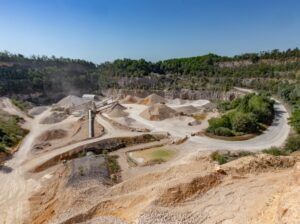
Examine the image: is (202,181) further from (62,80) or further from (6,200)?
(62,80)

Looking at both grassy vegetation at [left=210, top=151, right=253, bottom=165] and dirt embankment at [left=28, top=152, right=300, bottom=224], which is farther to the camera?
grassy vegetation at [left=210, top=151, right=253, bottom=165]

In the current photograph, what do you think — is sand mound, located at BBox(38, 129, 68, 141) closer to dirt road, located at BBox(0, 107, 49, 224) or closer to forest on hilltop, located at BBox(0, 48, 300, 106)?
dirt road, located at BBox(0, 107, 49, 224)

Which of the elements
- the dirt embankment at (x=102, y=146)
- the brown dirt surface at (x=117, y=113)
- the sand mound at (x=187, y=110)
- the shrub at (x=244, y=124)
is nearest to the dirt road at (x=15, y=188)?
the dirt embankment at (x=102, y=146)

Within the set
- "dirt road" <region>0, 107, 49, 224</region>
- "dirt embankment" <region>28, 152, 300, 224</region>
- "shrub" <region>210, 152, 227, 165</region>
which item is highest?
"dirt embankment" <region>28, 152, 300, 224</region>

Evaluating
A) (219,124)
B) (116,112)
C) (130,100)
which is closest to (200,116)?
(219,124)

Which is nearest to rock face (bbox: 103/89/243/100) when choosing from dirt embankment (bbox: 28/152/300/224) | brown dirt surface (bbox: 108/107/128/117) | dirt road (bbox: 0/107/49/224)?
brown dirt surface (bbox: 108/107/128/117)

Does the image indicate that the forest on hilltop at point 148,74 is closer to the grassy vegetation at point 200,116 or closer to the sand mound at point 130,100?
the sand mound at point 130,100

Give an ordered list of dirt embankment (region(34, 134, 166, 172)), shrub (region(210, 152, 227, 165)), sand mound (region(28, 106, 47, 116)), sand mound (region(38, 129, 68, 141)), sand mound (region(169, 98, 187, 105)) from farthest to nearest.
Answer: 1. sand mound (region(169, 98, 187, 105))
2. sand mound (region(28, 106, 47, 116))
3. sand mound (region(38, 129, 68, 141))
4. dirt embankment (region(34, 134, 166, 172))
5. shrub (region(210, 152, 227, 165))

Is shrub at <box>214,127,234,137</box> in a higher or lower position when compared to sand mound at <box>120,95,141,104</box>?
higher
